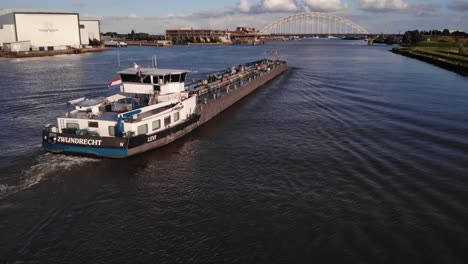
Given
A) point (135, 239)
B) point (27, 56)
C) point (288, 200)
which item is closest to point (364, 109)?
point (288, 200)

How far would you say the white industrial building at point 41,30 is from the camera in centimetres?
12988

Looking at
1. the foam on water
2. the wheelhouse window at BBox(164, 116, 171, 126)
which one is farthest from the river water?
the wheelhouse window at BBox(164, 116, 171, 126)

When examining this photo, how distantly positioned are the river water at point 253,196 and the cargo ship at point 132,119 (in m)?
0.86

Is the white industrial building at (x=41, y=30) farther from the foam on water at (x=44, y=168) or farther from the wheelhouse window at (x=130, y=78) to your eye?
the foam on water at (x=44, y=168)

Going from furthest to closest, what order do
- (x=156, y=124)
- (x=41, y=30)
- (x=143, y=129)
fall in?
(x=41, y=30) → (x=156, y=124) → (x=143, y=129)

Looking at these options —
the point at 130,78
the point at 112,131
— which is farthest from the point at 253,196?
the point at 130,78

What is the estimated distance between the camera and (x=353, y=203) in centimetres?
1688

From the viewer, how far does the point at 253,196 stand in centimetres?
1777

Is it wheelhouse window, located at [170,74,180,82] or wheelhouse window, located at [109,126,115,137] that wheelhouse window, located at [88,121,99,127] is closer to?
wheelhouse window, located at [109,126,115,137]

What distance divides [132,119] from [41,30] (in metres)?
135

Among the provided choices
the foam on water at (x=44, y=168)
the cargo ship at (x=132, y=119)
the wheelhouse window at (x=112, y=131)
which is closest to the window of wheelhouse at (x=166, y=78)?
the cargo ship at (x=132, y=119)

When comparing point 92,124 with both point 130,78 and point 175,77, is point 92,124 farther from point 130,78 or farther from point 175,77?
point 175,77

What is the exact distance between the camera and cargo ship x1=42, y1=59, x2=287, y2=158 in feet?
71.3

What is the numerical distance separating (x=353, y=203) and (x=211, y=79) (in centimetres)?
3361
